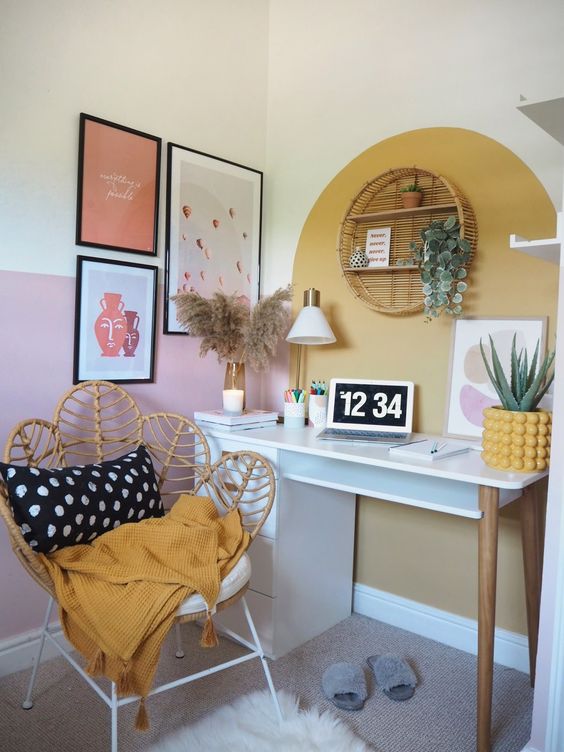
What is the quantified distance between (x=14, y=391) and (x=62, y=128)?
90cm

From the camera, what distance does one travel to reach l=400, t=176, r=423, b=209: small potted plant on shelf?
2.34 m

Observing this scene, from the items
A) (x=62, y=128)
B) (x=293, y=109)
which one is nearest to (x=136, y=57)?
(x=62, y=128)

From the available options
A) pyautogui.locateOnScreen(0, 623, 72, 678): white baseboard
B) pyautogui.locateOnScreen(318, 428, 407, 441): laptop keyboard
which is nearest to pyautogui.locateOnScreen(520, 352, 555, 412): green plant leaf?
pyautogui.locateOnScreen(318, 428, 407, 441): laptop keyboard

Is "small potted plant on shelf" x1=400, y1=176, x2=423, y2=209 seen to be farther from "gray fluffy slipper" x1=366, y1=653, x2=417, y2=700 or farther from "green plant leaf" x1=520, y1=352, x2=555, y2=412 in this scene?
"gray fluffy slipper" x1=366, y1=653, x2=417, y2=700

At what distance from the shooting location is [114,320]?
2.35 m

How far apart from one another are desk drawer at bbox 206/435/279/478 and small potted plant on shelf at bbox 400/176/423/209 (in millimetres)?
1027

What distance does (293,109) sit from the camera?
2.82 m

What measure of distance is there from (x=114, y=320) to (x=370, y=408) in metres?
1.02

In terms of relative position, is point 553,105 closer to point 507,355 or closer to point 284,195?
point 507,355

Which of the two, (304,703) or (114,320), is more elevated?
(114,320)

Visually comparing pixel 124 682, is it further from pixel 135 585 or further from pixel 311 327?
pixel 311 327

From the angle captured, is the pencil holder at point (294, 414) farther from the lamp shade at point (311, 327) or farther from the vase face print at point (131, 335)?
the vase face print at point (131, 335)

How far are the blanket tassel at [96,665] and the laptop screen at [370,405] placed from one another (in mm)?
1246

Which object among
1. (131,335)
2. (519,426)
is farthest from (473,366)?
(131,335)
